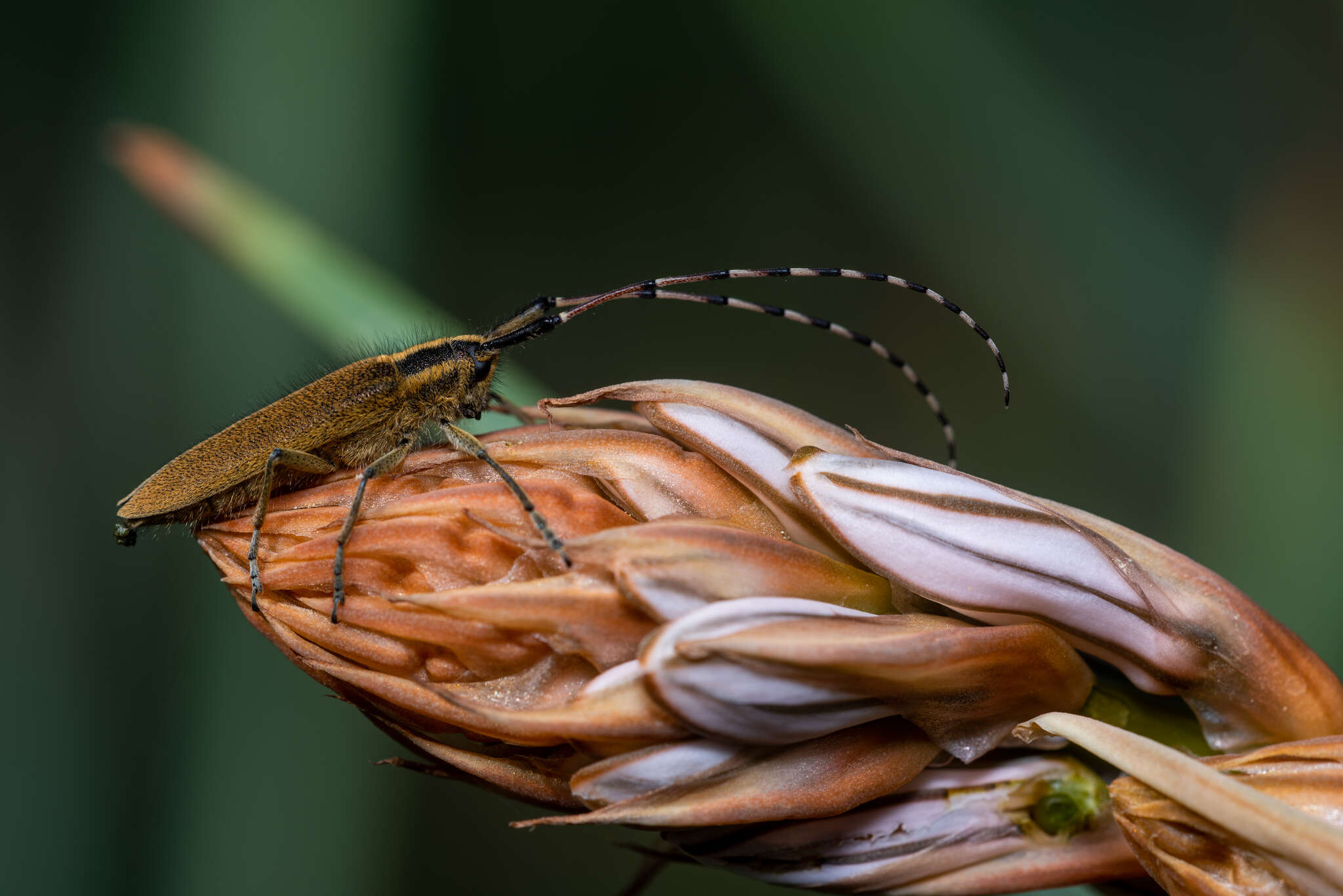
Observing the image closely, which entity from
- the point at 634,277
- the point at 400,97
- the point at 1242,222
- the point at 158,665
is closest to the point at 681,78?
the point at 634,277

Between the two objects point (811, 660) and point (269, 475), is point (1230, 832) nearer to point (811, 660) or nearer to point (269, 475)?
point (811, 660)

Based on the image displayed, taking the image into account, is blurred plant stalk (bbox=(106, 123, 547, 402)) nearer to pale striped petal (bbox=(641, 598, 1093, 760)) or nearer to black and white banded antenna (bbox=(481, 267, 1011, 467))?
black and white banded antenna (bbox=(481, 267, 1011, 467))

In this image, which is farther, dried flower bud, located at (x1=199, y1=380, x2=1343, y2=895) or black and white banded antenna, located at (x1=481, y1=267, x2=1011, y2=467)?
black and white banded antenna, located at (x1=481, y1=267, x2=1011, y2=467)

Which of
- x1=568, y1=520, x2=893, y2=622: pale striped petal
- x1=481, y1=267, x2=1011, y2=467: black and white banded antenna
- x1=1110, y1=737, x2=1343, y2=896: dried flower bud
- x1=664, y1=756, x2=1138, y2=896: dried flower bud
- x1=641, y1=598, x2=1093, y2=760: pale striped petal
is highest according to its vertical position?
x1=481, y1=267, x2=1011, y2=467: black and white banded antenna

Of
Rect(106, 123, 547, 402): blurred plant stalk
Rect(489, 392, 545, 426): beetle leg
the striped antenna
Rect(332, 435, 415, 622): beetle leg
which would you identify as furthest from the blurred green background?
Rect(332, 435, 415, 622): beetle leg

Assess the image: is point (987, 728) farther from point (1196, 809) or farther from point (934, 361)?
point (934, 361)

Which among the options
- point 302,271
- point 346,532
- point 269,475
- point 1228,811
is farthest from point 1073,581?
point 302,271

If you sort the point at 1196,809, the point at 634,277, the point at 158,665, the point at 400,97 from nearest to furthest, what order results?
the point at 1196,809 → the point at 158,665 → the point at 400,97 → the point at 634,277

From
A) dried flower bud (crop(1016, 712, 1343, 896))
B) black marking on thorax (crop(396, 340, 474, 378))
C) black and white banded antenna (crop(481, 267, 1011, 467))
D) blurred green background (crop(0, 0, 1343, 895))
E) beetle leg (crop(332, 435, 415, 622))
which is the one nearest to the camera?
dried flower bud (crop(1016, 712, 1343, 896))
